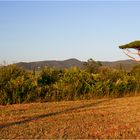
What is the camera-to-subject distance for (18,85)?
19875 mm

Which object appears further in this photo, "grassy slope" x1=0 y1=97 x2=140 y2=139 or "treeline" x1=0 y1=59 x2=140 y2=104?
"treeline" x1=0 y1=59 x2=140 y2=104

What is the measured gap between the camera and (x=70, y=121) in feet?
41.4

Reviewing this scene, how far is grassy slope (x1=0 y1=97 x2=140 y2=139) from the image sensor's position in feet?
34.7

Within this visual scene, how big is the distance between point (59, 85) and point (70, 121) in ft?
28.1

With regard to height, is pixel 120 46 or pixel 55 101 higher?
pixel 120 46

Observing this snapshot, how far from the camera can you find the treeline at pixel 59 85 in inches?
776

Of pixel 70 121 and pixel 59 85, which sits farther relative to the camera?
pixel 59 85

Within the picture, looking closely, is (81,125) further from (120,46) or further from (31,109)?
(120,46)

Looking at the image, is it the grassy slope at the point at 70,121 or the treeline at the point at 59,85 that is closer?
the grassy slope at the point at 70,121

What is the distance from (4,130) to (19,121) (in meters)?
1.66

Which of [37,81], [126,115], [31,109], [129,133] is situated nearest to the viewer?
[129,133]

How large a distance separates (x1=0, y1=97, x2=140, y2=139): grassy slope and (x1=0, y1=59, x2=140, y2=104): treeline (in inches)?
105

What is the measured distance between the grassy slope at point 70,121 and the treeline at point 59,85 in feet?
8.76

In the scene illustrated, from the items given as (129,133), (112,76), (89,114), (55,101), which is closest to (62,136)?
(129,133)
